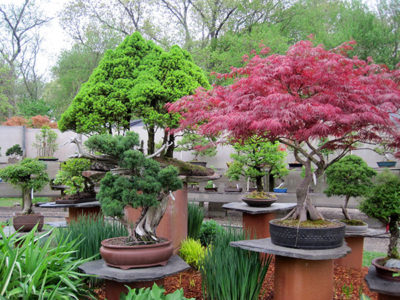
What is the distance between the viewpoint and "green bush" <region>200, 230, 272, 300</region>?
280cm

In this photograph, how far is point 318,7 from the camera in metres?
16.9

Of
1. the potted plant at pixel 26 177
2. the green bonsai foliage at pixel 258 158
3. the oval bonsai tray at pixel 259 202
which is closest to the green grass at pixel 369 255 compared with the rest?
the oval bonsai tray at pixel 259 202

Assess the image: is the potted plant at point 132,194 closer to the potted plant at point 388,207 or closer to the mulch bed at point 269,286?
the mulch bed at point 269,286

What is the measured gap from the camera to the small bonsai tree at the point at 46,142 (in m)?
15.1

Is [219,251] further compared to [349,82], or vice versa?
[349,82]

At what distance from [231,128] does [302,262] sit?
49.1 inches

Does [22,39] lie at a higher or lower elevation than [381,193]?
higher

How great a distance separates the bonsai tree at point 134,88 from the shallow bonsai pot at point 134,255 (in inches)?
77.6

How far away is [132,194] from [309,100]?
1.65m

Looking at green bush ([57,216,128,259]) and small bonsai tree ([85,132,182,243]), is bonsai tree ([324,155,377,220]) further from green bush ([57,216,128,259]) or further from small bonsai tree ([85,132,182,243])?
green bush ([57,216,128,259])

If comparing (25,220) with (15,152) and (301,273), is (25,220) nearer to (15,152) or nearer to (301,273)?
(301,273)

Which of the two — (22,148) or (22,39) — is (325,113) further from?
(22,39)

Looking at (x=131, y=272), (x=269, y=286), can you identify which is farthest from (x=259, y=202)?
(x=131, y=272)

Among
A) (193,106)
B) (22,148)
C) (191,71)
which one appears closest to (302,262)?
(193,106)
